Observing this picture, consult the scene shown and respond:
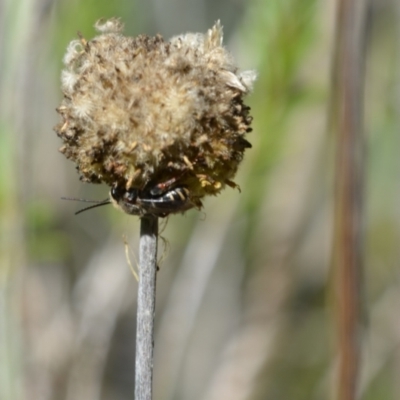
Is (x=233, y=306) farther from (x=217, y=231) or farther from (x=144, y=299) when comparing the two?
(x=144, y=299)

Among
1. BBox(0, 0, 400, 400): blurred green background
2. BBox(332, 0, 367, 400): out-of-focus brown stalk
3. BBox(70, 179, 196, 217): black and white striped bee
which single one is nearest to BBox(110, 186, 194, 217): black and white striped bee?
→ BBox(70, 179, 196, 217): black and white striped bee

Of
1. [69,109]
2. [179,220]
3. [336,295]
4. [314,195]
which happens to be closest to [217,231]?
[179,220]

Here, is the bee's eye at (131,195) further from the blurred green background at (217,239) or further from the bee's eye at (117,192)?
the blurred green background at (217,239)

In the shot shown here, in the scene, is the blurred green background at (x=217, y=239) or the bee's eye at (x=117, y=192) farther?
the blurred green background at (x=217, y=239)

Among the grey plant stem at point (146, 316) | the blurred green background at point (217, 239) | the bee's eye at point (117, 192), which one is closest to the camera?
the grey plant stem at point (146, 316)

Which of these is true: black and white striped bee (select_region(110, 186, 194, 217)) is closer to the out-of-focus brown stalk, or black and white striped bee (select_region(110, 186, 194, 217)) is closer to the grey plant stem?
the grey plant stem

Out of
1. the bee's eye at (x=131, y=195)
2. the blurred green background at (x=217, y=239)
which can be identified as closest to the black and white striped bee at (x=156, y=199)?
the bee's eye at (x=131, y=195)
